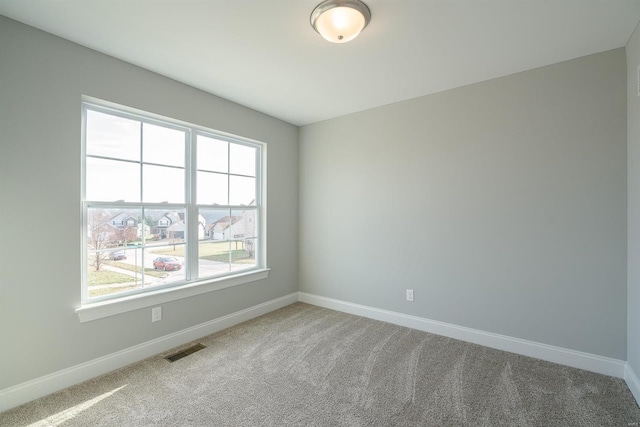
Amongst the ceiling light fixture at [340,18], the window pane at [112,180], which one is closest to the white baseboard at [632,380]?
the ceiling light fixture at [340,18]

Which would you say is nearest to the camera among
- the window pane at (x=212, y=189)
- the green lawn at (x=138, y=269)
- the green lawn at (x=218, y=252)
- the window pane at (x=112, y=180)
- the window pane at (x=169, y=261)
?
the window pane at (x=112, y=180)

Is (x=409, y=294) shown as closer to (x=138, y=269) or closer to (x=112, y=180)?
(x=138, y=269)

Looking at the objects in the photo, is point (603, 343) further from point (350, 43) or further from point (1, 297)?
point (1, 297)

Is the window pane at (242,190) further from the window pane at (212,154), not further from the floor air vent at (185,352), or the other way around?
the floor air vent at (185,352)

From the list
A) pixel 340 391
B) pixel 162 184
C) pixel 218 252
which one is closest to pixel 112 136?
pixel 162 184

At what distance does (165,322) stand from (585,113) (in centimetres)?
420

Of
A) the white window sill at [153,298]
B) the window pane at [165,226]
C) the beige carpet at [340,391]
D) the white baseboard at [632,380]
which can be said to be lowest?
the beige carpet at [340,391]

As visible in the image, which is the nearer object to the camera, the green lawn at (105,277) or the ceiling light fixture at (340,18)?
the ceiling light fixture at (340,18)

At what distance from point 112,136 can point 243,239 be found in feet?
5.73

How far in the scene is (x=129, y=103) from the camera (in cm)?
252

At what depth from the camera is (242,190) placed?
12.0 ft

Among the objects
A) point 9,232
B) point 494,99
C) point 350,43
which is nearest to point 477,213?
point 494,99

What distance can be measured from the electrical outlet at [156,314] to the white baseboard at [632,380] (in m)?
3.80

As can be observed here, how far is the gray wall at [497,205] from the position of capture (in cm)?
235
